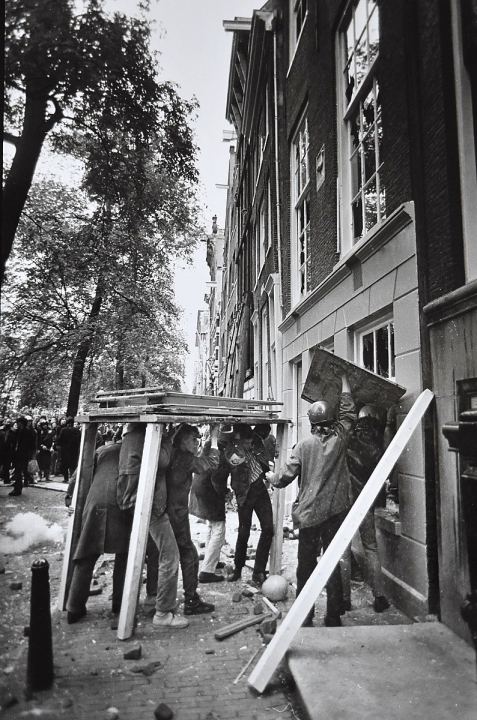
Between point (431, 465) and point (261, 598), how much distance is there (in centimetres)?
230

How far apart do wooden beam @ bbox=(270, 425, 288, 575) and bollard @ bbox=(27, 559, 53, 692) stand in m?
2.97

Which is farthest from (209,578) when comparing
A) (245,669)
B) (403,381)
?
(403,381)

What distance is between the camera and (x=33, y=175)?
2.26 m

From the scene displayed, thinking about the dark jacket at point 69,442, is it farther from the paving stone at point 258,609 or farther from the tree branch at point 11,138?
the tree branch at point 11,138

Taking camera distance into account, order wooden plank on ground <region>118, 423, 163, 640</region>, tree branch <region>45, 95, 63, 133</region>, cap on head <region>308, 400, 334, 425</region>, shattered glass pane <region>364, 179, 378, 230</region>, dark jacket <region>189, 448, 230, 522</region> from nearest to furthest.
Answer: tree branch <region>45, 95, 63, 133</region>, wooden plank on ground <region>118, 423, 163, 640</region>, cap on head <region>308, 400, 334, 425</region>, dark jacket <region>189, 448, 230, 522</region>, shattered glass pane <region>364, 179, 378, 230</region>

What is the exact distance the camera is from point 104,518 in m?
4.60

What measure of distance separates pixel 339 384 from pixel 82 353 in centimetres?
278

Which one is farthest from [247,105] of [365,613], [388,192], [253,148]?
[365,613]

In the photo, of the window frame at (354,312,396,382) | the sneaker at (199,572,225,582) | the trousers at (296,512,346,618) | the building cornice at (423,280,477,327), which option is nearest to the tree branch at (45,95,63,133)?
the building cornice at (423,280,477,327)

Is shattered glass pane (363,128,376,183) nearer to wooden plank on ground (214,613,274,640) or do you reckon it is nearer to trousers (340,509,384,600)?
trousers (340,509,384,600)

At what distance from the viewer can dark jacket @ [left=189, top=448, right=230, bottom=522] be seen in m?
5.85

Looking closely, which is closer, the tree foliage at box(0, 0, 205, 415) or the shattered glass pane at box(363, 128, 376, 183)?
the tree foliage at box(0, 0, 205, 415)

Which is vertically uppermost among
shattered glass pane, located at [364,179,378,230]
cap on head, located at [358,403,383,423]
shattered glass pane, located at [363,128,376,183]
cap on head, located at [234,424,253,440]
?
shattered glass pane, located at [363,128,376,183]

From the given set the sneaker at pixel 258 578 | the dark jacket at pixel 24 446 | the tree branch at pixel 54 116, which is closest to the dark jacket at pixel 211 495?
the sneaker at pixel 258 578
